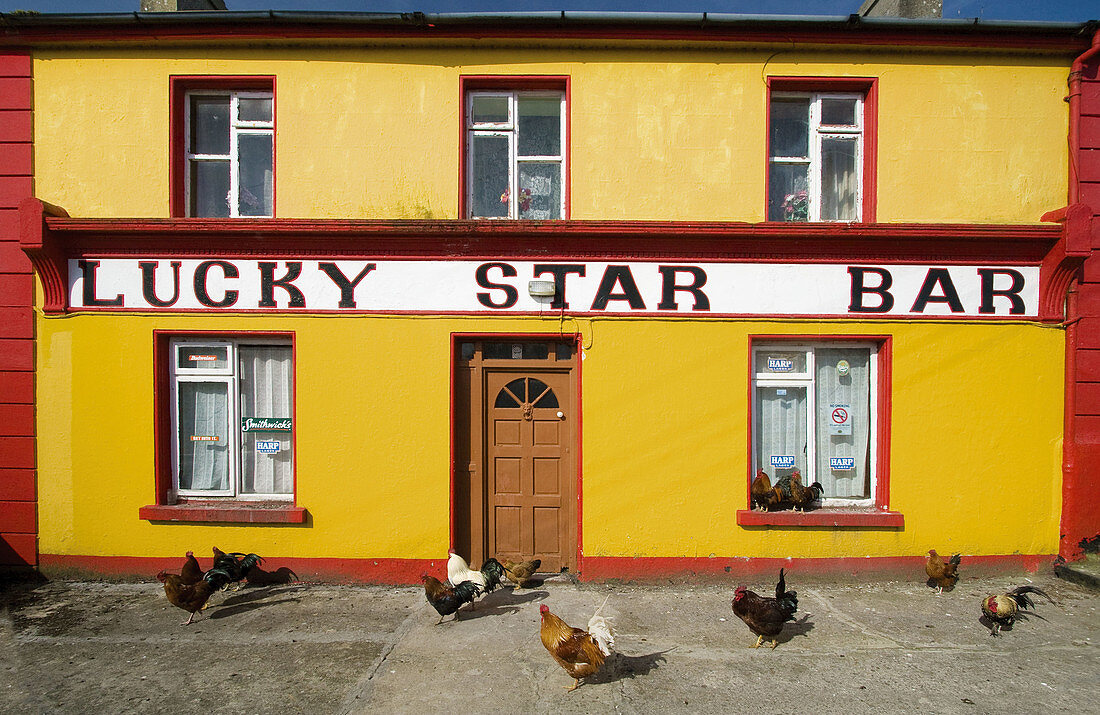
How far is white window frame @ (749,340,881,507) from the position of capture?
246 inches

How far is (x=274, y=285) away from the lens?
6125mm

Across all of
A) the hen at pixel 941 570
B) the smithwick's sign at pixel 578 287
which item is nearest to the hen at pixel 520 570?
the smithwick's sign at pixel 578 287

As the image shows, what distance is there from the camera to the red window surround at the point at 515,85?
6.17m

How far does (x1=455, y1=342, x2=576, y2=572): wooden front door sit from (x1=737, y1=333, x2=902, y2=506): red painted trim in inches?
79.7

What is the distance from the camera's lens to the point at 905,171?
20.2ft

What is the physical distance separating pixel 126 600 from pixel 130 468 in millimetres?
1421

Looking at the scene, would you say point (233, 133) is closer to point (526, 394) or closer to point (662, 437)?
point (526, 394)

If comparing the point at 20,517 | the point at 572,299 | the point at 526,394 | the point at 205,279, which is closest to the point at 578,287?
the point at 572,299

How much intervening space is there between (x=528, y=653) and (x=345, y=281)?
14.1 ft

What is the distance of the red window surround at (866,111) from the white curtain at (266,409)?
594cm

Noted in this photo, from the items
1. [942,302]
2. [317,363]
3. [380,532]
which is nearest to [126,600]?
[380,532]

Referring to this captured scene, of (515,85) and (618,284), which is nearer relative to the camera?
(618,284)

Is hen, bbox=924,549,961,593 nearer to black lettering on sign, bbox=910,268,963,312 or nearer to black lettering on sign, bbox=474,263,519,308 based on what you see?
black lettering on sign, bbox=910,268,963,312

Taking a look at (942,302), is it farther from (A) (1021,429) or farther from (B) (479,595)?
(B) (479,595)
